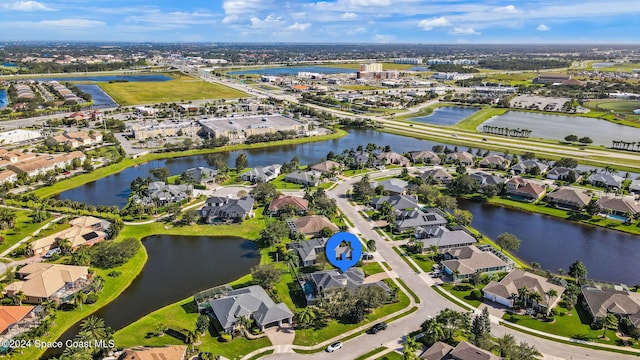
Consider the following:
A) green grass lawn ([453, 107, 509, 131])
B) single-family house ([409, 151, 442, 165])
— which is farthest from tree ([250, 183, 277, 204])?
green grass lawn ([453, 107, 509, 131])

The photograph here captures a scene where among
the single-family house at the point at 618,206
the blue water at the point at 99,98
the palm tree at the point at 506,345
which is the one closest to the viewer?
the palm tree at the point at 506,345

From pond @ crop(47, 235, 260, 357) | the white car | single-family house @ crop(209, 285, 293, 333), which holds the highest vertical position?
single-family house @ crop(209, 285, 293, 333)

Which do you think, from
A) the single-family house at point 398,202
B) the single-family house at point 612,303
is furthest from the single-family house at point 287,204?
the single-family house at point 612,303

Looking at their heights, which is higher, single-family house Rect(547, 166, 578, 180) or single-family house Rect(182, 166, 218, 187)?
single-family house Rect(547, 166, 578, 180)

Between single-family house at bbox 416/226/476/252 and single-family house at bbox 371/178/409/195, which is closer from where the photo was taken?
single-family house at bbox 416/226/476/252

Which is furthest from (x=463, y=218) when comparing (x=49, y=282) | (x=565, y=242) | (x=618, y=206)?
(x=49, y=282)

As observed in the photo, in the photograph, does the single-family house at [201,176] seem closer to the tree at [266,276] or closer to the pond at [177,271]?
the pond at [177,271]

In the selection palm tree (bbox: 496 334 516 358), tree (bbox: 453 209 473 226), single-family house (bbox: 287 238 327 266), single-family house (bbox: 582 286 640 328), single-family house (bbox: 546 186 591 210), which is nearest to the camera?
palm tree (bbox: 496 334 516 358)

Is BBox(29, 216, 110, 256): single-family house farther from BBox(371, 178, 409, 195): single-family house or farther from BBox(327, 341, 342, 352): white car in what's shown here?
BBox(371, 178, 409, 195): single-family house
